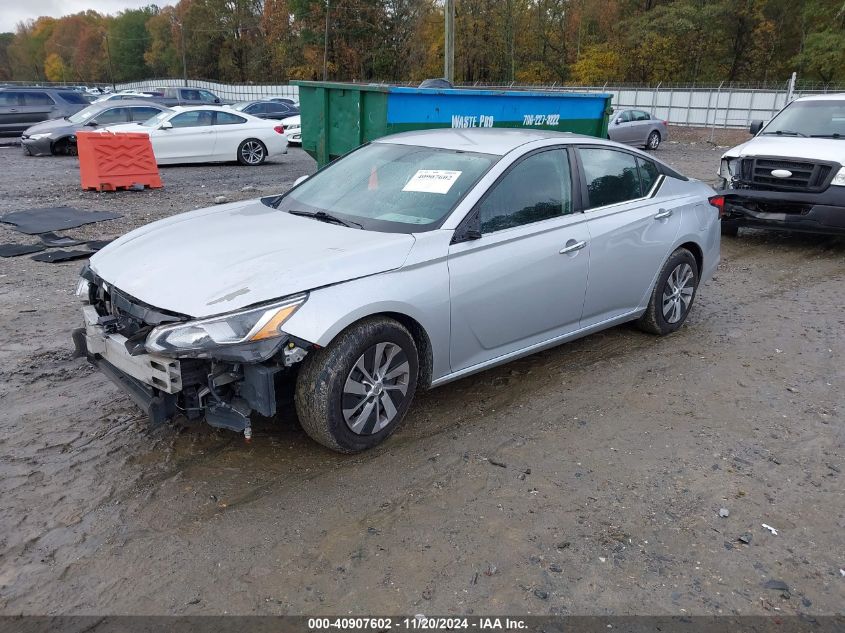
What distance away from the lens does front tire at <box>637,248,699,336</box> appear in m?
5.74

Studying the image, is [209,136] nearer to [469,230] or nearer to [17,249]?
[17,249]

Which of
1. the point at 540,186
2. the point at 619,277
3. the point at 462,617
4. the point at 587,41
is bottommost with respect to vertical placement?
the point at 462,617

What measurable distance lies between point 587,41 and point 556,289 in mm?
64566

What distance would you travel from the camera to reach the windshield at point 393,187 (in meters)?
4.33

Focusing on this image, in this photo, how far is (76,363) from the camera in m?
5.12

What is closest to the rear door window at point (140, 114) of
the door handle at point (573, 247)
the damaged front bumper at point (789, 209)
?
the damaged front bumper at point (789, 209)

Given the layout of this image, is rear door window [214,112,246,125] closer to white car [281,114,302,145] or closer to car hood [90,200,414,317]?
white car [281,114,302,145]

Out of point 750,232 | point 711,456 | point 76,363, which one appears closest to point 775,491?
point 711,456

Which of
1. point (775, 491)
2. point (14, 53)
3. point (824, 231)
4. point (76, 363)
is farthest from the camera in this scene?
point (14, 53)

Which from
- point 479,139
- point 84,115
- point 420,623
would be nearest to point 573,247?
point 479,139

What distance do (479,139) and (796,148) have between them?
5946 mm

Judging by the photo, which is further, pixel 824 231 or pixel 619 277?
pixel 824 231

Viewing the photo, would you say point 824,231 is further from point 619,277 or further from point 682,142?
point 682,142

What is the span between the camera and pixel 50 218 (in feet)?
33.1
